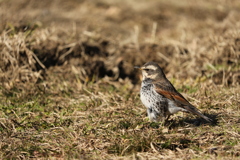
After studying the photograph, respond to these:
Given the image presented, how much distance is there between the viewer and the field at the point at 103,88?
5.18m

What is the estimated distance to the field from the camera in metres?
5.18

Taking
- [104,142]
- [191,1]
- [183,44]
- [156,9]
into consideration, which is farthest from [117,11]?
[104,142]

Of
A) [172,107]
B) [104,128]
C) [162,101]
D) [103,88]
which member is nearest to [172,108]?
[172,107]

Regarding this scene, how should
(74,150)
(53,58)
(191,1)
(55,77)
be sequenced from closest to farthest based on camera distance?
1. (74,150)
2. (55,77)
3. (53,58)
4. (191,1)

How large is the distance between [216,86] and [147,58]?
9.61 ft

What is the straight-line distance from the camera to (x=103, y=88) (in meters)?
8.48

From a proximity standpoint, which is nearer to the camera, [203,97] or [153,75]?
[153,75]

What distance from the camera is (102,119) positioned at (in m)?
6.36

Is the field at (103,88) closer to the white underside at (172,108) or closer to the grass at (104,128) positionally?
the grass at (104,128)

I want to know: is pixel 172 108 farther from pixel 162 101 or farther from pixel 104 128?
pixel 104 128

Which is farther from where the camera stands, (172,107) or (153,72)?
(153,72)

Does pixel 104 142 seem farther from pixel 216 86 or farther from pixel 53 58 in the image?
pixel 53 58

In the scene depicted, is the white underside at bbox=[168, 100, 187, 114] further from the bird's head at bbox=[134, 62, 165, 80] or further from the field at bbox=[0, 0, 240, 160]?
the bird's head at bbox=[134, 62, 165, 80]

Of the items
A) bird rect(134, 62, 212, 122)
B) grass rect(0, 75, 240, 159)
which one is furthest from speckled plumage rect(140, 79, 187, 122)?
grass rect(0, 75, 240, 159)
